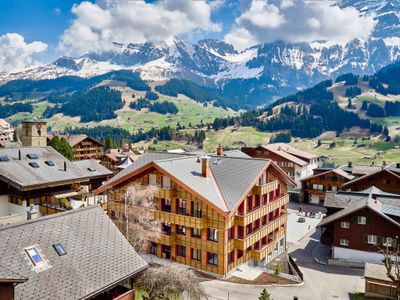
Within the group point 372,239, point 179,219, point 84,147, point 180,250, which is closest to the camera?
point 179,219

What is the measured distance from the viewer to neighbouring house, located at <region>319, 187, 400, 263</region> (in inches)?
1977

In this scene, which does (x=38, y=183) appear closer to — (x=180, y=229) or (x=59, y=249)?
(x=180, y=229)

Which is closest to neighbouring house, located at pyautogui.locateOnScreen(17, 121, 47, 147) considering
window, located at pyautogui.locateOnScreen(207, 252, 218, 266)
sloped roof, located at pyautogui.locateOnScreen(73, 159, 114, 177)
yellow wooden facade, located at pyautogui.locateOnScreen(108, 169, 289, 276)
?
sloped roof, located at pyautogui.locateOnScreen(73, 159, 114, 177)

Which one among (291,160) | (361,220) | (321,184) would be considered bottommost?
(321,184)

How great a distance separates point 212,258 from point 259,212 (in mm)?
8355

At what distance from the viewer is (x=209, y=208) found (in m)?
41.7

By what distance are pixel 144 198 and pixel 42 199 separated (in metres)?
15.9

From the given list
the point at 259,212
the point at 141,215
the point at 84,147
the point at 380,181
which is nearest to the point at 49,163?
the point at 141,215

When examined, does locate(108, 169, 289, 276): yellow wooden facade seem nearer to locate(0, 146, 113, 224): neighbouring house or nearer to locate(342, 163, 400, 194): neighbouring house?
locate(0, 146, 113, 224): neighbouring house

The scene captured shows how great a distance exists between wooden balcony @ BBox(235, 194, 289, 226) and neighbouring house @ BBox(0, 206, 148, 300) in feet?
55.6

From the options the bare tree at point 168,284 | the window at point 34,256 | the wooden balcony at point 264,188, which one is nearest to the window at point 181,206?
the wooden balcony at point 264,188

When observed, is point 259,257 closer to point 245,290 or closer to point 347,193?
point 245,290

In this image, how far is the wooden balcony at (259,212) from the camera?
4325 centimetres

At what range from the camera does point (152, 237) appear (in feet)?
150
